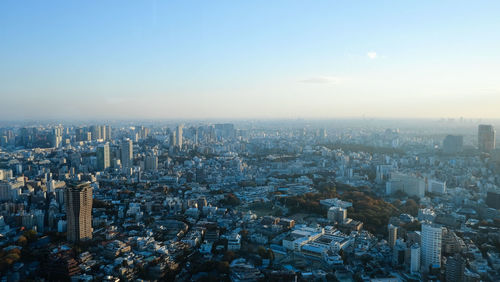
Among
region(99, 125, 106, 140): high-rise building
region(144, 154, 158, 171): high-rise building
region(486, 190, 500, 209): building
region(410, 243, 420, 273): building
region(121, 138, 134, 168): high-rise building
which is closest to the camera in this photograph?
region(410, 243, 420, 273): building

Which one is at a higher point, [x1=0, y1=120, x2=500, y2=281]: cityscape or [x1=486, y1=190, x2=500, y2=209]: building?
[x1=486, y1=190, x2=500, y2=209]: building

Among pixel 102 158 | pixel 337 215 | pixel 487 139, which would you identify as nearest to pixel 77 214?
pixel 337 215

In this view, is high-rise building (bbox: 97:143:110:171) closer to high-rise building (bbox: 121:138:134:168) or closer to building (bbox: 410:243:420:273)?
high-rise building (bbox: 121:138:134:168)

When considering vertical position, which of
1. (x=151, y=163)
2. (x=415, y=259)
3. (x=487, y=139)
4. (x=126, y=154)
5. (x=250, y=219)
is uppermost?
(x=487, y=139)

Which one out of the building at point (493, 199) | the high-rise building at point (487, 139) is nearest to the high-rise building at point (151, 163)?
the building at point (493, 199)

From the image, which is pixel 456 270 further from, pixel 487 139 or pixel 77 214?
pixel 487 139

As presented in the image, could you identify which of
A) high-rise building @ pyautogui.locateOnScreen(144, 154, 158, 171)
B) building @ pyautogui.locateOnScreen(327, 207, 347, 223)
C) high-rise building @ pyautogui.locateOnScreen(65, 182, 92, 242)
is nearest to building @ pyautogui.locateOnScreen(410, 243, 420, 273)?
building @ pyautogui.locateOnScreen(327, 207, 347, 223)

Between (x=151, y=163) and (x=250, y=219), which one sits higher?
(x=151, y=163)

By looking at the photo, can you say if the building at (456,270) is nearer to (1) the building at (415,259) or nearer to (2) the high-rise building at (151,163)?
(1) the building at (415,259)
